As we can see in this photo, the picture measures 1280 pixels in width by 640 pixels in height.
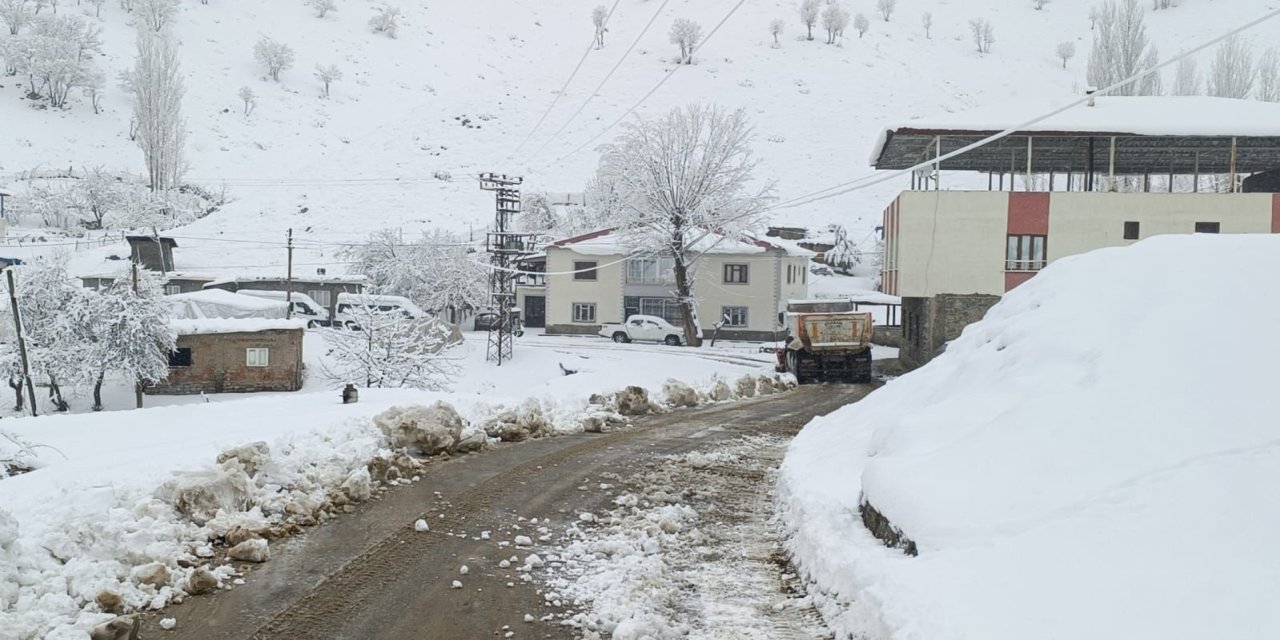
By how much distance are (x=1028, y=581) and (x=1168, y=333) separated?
347 centimetres

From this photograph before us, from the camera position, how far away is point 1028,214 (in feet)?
100

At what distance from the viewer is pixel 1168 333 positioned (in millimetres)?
7680

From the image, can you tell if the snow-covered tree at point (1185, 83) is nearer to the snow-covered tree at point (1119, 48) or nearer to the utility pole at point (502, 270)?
the snow-covered tree at point (1119, 48)

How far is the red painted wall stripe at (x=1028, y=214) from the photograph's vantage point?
100.0 feet

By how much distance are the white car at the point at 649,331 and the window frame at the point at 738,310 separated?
5135 millimetres

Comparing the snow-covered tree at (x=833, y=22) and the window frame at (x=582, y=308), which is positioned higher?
the snow-covered tree at (x=833, y=22)

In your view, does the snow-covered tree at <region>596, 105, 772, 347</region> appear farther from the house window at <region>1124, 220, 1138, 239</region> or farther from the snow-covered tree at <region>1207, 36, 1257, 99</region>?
the snow-covered tree at <region>1207, 36, 1257, 99</region>

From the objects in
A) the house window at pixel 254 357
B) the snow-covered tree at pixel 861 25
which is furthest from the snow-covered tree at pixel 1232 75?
the snow-covered tree at pixel 861 25

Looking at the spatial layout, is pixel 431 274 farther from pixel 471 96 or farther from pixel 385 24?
pixel 385 24

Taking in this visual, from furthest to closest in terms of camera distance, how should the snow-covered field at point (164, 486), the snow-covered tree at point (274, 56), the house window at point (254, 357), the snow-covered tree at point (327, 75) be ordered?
the snow-covered tree at point (327, 75)
the snow-covered tree at point (274, 56)
the house window at point (254, 357)
the snow-covered field at point (164, 486)

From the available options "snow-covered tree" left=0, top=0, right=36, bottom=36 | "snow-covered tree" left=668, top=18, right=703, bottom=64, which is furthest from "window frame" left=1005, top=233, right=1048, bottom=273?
"snow-covered tree" left=0, top=0, right=36, bottom=36

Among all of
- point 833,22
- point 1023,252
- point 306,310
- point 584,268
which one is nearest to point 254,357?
point 306,310

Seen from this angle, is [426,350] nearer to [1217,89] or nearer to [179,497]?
[179,497]

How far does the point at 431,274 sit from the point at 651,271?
16.2 metres
